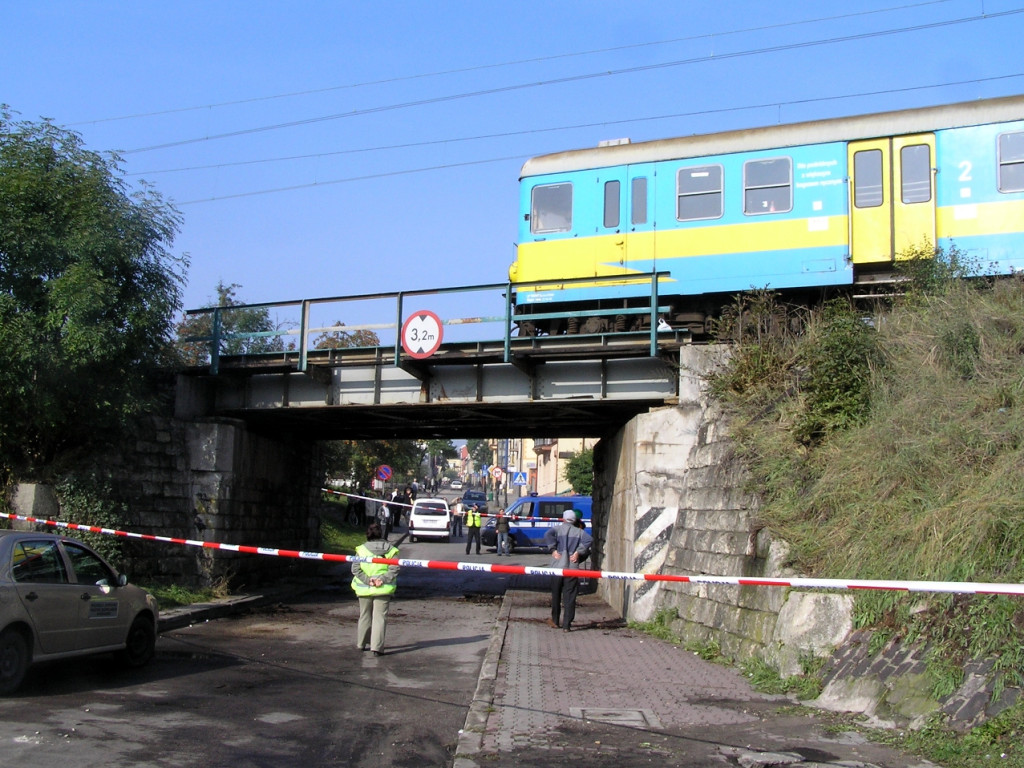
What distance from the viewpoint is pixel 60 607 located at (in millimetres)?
8586

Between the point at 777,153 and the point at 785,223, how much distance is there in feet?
Result: 3.82

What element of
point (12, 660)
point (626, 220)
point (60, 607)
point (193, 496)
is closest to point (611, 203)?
point (626, 220)

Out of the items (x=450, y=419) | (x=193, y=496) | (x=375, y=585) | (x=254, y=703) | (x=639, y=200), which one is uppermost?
(x=639, y=200)

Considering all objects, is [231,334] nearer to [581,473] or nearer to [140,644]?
[140,644]

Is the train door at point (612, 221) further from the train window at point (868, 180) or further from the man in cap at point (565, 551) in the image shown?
the man in cap at point (565, 551)

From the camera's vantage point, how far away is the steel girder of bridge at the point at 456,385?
15867 millimetres

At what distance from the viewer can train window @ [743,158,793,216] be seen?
15016mm

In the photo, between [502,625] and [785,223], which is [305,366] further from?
[785,223]

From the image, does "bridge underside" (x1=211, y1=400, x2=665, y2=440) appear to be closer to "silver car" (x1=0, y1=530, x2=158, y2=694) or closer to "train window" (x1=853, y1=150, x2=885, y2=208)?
"train window" (x1=853, y1=150, x2=885, y2=208)

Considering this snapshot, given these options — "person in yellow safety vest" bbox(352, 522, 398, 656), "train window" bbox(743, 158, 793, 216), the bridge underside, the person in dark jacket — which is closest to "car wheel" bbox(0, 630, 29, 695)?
"person in yellow safety vest" bbox(352, 522, 398, 656)

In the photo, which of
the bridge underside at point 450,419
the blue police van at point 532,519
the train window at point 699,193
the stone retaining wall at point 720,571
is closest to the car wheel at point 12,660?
the stone retaining wall at point 720,571

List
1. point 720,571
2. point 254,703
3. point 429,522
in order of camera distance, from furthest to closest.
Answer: point 429,522 < point 720,571 < point 254,703

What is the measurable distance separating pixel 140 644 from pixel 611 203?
10158 mm

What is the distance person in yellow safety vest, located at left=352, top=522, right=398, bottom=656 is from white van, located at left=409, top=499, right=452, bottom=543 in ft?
85.9
